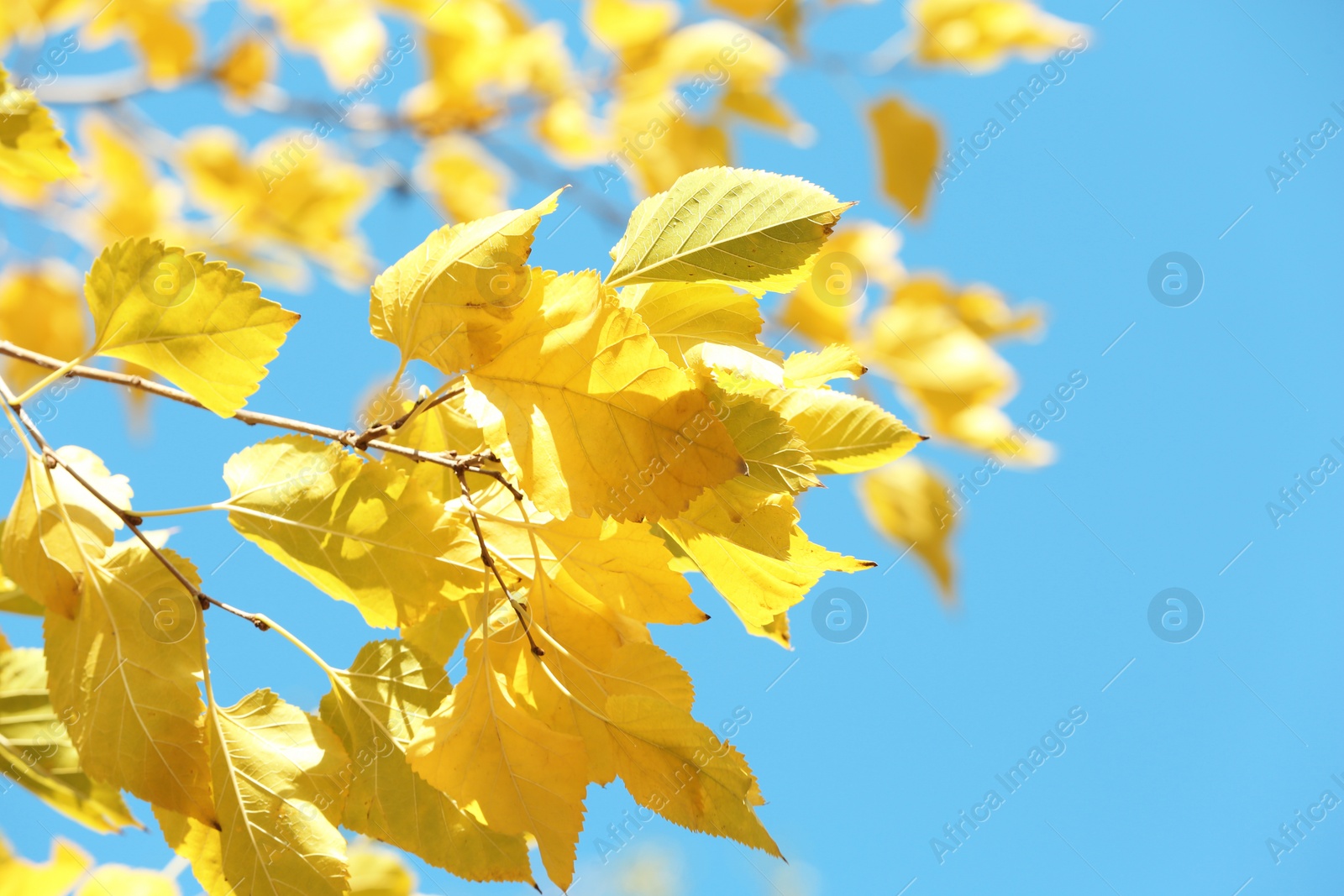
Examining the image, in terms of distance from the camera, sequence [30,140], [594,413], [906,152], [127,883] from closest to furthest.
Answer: [594,413] < [30,140] < [127,883] < [906,152]

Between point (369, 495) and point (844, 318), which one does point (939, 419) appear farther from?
point (369, 495)

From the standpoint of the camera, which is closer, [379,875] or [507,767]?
[507,767]

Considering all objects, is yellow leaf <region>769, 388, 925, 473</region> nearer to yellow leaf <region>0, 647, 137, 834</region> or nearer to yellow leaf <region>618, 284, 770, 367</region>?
yellow leaf <region>618, 284, 770, 367</region>

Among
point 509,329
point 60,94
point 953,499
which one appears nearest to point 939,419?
point 953,499

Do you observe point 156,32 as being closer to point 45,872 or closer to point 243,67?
point 243,67

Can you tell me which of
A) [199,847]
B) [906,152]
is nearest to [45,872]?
[199,847]

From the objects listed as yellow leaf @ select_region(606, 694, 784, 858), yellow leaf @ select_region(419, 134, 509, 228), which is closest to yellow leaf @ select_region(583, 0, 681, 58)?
yellow leaf @ select_region(419, 134, 509, 228)

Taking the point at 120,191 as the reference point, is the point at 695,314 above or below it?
below
